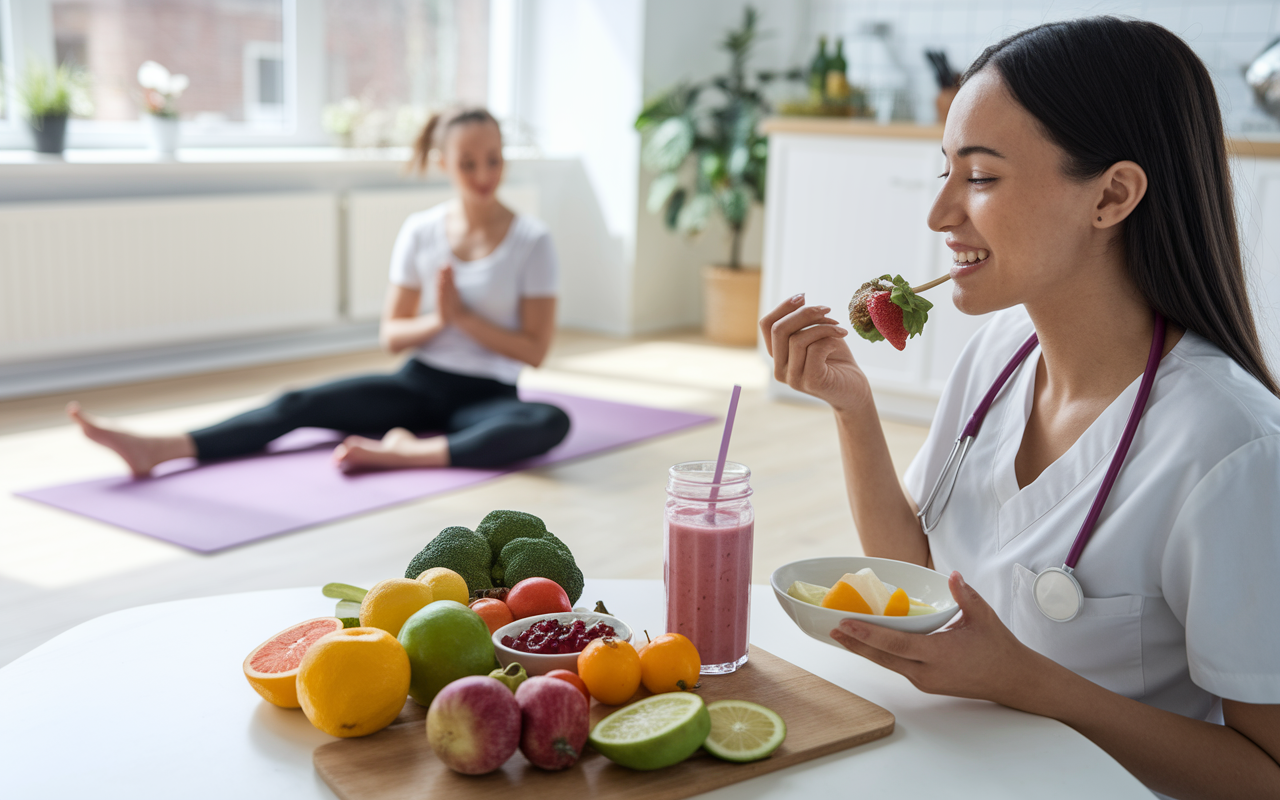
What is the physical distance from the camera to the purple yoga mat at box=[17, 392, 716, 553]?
2.81m

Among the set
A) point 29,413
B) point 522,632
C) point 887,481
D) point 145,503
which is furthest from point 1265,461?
point 29,413

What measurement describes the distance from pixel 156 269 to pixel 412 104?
5.52 feet

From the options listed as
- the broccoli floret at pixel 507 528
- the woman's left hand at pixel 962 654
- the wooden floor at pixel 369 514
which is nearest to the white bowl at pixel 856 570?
the woman's left hand at pixel 962 654

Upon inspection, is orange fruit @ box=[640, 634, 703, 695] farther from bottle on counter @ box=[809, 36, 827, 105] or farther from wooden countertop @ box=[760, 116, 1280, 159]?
bottle on counter @ box=[809, 36, 827, 105]

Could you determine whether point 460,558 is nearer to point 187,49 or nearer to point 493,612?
point 493,612

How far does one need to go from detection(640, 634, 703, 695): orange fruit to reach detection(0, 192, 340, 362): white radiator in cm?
369

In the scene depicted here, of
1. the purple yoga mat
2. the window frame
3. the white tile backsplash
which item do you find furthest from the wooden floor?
the white tile backsplash

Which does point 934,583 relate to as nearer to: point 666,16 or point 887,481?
point 887,481

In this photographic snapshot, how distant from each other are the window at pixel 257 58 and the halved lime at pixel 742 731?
409 cm

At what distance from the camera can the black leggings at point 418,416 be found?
3357 mm

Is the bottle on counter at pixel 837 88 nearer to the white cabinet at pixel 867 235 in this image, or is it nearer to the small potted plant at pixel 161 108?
the white cabinet at pixel 867 235

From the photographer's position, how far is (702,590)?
98cm

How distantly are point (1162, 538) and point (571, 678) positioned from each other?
52cm

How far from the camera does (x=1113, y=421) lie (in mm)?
1082
